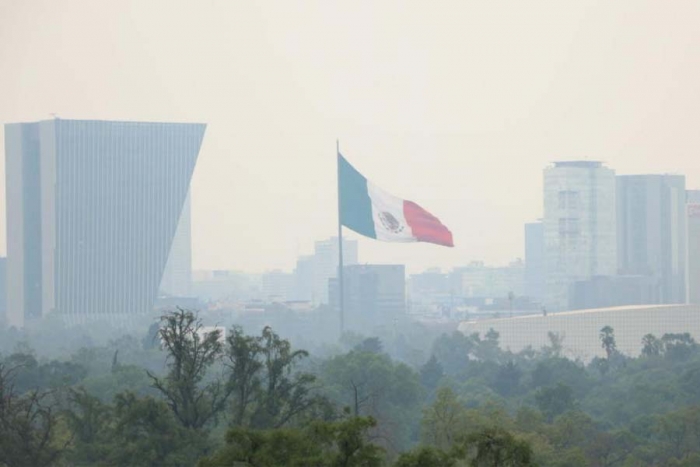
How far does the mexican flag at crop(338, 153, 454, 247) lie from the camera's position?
127m

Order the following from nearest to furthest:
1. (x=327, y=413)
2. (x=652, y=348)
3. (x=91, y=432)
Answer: (x=327, y=413) → (x=91, y=432) → (x=652, y=348)

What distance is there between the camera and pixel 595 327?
154 m

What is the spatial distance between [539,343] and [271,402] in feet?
352

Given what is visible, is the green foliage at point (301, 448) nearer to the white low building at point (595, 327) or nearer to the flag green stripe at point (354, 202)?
the flag green stripe at point (354, 202)

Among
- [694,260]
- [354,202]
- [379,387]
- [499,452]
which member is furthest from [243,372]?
[694,260]

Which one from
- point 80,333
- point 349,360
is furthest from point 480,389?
point 80,333

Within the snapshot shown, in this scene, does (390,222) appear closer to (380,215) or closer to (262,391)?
(380,215)

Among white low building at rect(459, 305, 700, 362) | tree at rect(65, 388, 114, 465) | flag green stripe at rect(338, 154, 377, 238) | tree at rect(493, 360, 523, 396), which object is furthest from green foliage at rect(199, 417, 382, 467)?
white low building at rect(459, 305, 700, 362)

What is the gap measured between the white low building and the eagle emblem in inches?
997

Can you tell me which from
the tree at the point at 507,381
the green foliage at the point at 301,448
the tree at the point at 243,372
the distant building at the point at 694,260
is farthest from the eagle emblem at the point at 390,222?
the green foliage at the point at 301,448

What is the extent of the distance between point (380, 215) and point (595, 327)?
28749 mm

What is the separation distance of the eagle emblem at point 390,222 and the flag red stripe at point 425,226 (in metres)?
1.06

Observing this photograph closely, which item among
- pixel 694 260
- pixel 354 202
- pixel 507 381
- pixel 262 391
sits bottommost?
pixel 507 381

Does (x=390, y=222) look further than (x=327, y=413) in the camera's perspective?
Yes
